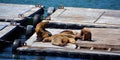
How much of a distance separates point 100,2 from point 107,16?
1240 cm

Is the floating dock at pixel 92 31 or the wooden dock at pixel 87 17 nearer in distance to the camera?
the floating dock at pixel 92 31

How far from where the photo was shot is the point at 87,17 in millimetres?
24875

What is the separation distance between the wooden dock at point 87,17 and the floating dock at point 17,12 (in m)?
1.53

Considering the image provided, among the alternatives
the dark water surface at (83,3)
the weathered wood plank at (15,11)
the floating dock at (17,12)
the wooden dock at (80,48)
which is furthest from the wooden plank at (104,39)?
the dark water surface at (83,3)

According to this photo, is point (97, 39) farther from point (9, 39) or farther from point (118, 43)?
point (9, 39)

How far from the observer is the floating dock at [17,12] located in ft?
80.7

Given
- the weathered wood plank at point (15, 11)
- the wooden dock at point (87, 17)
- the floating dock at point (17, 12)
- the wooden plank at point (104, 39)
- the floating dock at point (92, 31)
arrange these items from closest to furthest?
the floating dock at point (92, 31)
the wooden plank at point (104, 39)
the wooden dock at point (87, 17)
the floating dock at point (17, 12)
the weathered wood plank at point (15, 11)

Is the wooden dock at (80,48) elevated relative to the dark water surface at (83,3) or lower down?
lower down

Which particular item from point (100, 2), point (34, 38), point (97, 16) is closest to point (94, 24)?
point (97, 16)

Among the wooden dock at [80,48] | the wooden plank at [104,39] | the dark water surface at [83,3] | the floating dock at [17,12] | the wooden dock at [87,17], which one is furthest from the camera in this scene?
the dark water surface at [83,3]

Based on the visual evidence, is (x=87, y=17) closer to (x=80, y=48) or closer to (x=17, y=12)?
(x=17, y=12)

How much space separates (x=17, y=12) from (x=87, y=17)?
14.4 ft

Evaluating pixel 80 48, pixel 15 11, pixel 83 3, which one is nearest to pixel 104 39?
pixel 80 48

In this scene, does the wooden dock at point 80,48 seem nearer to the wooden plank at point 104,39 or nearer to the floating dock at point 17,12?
the wooden plank at point 104,39
